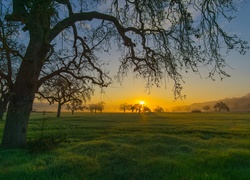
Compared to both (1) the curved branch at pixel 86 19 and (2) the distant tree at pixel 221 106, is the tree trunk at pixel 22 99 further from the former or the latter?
(2) the distant tree at pixel 221 106

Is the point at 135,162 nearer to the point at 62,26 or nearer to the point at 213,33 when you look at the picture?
the point at 213,33

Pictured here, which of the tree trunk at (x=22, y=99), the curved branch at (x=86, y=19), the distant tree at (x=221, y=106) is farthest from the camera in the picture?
the distant tree at (x=221, y=106)

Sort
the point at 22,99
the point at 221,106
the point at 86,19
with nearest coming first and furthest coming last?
1. the point at 22,99
2. the point at 86,19
3. the point at 221,106

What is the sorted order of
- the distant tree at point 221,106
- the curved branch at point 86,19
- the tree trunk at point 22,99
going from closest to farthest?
the tree trunk at point 22,99 → the curved branch at point 86,19 → the distant tree at point 221,106

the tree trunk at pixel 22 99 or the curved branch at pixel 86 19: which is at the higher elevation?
the curved branch at pixel 86 19

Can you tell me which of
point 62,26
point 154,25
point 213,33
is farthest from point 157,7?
point 62,26

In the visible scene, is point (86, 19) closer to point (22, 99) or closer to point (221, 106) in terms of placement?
point (22, 99)

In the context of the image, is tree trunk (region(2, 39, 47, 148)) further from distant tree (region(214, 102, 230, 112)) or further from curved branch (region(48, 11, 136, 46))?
distant tree (region(214, 102, 230, 112))

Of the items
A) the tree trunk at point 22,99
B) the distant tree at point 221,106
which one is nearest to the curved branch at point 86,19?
the tree trunk at point 22,99

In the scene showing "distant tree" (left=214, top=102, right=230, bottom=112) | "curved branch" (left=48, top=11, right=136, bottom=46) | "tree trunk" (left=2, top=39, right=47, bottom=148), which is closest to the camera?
"tree trunk" (left=2, top=39, right=47, bottom=148)

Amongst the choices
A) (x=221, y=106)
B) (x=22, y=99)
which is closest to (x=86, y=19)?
(x=22, y=99)

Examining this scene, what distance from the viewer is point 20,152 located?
12953mm

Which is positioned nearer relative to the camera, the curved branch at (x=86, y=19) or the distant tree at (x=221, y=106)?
the curved branch at (x=86, y=19)

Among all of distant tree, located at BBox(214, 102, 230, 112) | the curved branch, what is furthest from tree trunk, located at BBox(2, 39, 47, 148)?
distant tree, located at BBox(214, 102, 230, 112)
